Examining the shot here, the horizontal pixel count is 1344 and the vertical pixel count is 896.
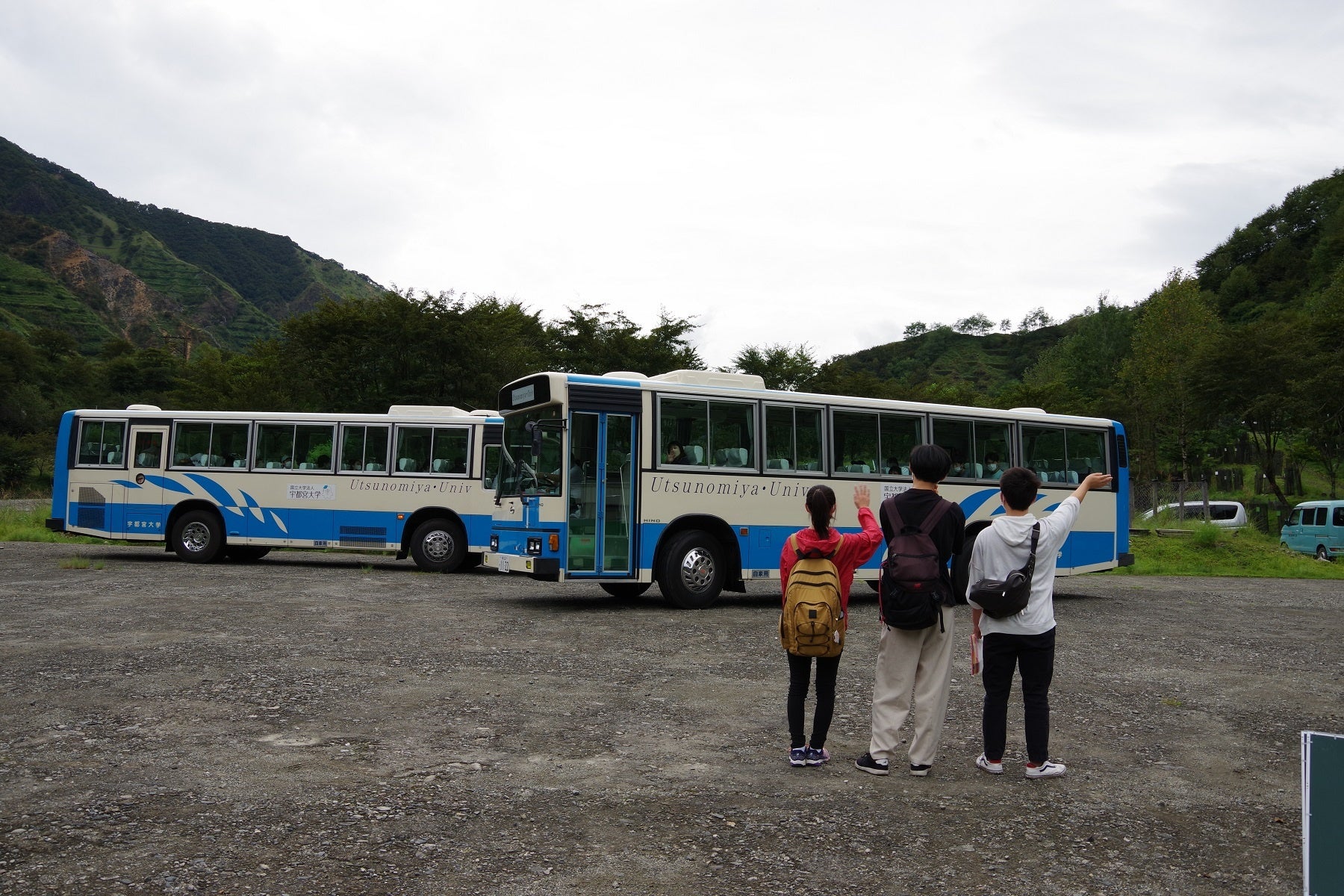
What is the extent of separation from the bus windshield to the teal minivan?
76.7 ft

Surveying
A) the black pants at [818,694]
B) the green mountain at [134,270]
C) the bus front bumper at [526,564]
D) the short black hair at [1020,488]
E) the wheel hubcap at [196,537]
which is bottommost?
the black pants at [818,694]

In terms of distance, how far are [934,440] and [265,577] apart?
10403 millimetres

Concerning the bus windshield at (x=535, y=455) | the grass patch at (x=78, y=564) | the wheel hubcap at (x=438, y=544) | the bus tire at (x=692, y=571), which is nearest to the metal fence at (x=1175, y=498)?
the wheel hubcap at (x=438, y=544)

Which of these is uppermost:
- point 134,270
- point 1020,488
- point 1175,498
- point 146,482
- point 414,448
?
point 134,270

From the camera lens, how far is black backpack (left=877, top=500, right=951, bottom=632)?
18.3 feet

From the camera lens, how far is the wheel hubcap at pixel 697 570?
44.9ft

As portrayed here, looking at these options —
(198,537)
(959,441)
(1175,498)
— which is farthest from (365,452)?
(1175,498)

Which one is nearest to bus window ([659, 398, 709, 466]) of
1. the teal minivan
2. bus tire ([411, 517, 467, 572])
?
bus tire ([411, 517, 467, 572])

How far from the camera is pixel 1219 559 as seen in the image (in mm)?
25203

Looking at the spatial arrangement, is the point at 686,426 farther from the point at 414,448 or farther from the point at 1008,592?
the point at 1008,592

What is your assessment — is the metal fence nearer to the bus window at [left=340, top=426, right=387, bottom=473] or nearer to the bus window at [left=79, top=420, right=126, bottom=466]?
the bus window at [left=340, top=426, right=387, bottom=473]

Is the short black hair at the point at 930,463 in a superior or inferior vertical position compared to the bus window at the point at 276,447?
inferior

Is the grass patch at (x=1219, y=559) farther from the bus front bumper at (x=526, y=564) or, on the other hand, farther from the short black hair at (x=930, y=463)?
the short black hair at (x=930, y=463)

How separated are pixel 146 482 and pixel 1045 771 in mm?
17851
